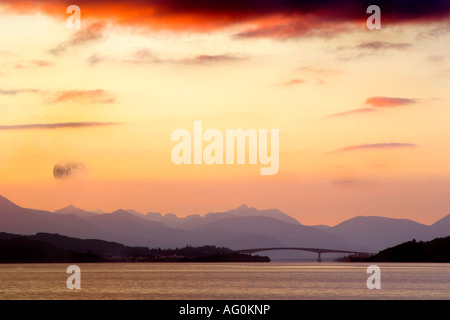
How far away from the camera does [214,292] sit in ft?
277
